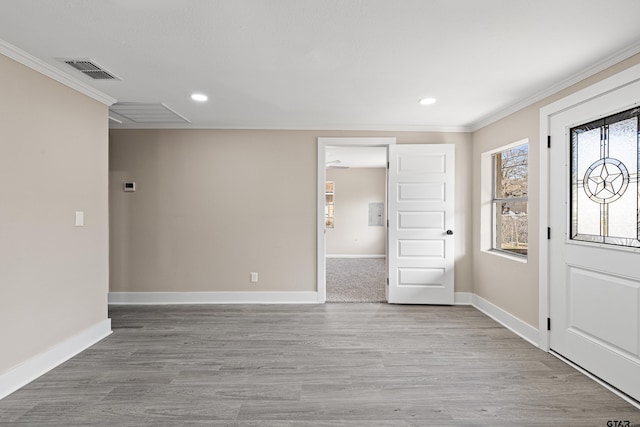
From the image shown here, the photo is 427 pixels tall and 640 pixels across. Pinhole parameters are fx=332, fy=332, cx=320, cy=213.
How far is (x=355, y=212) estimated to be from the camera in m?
9.05

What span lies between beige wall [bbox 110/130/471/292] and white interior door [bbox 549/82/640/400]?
1.63 meters

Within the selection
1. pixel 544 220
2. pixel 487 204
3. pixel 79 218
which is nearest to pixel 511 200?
pixel 487 204

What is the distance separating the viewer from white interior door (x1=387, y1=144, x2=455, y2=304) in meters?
4.34

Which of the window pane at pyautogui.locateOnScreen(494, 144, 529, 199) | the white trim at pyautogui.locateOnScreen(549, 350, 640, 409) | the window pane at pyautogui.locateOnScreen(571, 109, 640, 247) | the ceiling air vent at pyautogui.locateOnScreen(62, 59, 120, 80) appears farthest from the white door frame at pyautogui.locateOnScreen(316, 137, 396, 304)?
the white trim at pyautogui.locateOnScreen(549, 350, 640, 409)

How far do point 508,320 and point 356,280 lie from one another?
9.17ft

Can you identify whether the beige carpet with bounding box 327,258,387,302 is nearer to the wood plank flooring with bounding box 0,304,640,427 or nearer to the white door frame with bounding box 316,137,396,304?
the white door frame with bounding box 316,137,396,304

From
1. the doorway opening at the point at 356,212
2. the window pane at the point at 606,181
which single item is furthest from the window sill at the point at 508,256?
the doorway opening at the point at 356,212

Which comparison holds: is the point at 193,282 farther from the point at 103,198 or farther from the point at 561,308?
the point at 561,308

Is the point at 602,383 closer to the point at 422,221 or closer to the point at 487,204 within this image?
the point at 487,204

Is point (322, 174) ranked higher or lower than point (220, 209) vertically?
higher

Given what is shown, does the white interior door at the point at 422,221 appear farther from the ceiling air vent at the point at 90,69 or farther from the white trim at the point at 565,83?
the ceiling air vent at the point at 90,69

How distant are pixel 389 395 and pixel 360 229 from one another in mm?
6843

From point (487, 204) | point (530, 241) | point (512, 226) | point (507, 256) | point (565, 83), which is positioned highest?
point (565, 83)

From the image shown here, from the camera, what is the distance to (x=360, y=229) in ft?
29.7
